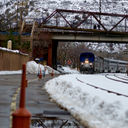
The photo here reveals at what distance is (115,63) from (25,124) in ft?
240

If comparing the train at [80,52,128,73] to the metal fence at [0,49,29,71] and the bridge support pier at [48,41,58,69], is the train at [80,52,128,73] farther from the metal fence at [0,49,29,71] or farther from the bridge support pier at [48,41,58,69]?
the bridge support pier at [48,41,58,69]

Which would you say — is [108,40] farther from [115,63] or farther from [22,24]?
[22,24]

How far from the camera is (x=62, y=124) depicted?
323 inches

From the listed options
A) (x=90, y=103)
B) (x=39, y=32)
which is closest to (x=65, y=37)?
(x=39, y=32)

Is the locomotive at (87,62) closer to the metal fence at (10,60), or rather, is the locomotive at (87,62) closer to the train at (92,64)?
the train at (92,64)

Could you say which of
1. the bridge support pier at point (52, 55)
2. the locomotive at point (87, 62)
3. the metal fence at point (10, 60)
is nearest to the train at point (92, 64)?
the locomotive at point (87, 62)

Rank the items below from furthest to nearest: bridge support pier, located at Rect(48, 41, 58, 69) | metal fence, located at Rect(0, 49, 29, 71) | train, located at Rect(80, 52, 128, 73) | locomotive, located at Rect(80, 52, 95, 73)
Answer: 1. bridge support pier, located at Rect(48, 41, 58, 69)
2. train, located at Rect(80, 52, 128, 73)
3. locomotive, located at Rect(80, 52, 95, 73)
4. metal fence, located at Rect(0, 49, 29, 71)

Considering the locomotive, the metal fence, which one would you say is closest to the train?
the locomotive

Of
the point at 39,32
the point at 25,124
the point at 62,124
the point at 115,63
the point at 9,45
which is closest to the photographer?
the point at 25,124

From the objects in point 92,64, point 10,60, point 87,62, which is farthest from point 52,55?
point 10,60

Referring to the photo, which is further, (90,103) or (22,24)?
(22,24)

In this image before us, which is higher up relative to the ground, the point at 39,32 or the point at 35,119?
the point at 39,32

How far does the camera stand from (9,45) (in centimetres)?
5669

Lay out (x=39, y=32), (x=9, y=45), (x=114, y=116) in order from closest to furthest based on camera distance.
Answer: (x=114, y=116)
(x=9, y=45)
(x=39, y=32)
